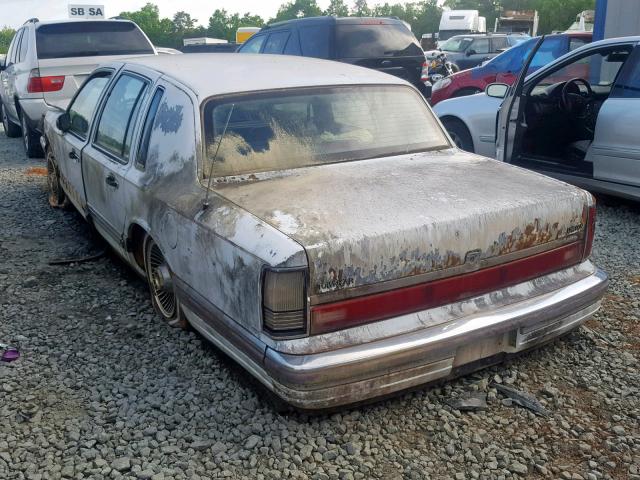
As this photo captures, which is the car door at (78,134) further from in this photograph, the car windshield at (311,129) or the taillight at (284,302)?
the taillight at (284,302)

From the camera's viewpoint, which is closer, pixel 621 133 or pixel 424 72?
pixel 621 133

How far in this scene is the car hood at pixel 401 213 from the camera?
2668 mm

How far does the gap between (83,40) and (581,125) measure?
6.43m

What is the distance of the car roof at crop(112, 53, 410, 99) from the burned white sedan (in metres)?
0.02

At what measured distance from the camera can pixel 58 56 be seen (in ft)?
29.4

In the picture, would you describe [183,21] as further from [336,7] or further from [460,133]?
[460,133]

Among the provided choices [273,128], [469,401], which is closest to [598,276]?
[469,401]

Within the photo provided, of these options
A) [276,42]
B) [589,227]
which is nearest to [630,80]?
[589,227]

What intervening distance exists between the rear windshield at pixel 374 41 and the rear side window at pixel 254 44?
1.79m

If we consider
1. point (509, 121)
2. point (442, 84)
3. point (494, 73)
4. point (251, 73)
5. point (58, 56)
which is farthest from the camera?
point (494, 73)

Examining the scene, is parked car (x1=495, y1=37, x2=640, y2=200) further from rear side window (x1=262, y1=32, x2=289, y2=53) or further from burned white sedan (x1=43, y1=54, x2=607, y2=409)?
rear side window (x1=262, y1=32, x2=289, y2=53)

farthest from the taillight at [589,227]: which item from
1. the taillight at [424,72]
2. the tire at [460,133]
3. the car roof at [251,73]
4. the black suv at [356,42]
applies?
the taillight at [424,72]

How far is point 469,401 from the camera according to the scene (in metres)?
3.11

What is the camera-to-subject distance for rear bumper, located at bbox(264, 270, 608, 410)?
2.61m
